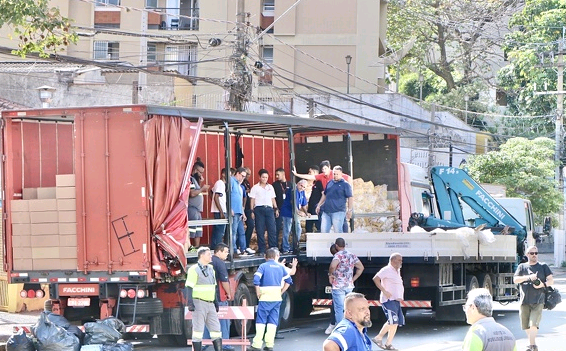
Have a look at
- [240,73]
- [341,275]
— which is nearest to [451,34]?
[240,73]

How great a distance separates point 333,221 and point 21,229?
21.4ft

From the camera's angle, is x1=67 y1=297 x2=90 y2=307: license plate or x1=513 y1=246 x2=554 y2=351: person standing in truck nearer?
x1=67 y1=297 x2=90 y2=307: license plate

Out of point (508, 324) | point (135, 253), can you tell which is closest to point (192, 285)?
point (135, 253)

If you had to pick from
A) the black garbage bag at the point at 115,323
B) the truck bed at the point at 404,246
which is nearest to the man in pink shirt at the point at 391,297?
the truck bed at the point at 404,246

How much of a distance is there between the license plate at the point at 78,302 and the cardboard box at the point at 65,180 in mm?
1727

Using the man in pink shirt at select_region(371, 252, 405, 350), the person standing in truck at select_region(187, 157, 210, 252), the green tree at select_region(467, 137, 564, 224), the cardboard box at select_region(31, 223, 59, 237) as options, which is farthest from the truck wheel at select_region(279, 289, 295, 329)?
the green tree at select_region(467, 137, 564, 224)

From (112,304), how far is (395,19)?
145 ft

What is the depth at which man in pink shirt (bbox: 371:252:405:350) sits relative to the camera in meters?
17.3

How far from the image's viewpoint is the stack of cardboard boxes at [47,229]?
16.5 meters

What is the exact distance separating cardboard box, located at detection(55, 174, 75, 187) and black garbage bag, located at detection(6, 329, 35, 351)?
2792 millimetres

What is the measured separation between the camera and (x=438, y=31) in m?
58.7

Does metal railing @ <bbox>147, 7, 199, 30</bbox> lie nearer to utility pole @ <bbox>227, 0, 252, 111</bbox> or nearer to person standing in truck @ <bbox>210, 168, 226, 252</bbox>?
utility pole @ <bbox>227, 0, 252, 111</bbox>

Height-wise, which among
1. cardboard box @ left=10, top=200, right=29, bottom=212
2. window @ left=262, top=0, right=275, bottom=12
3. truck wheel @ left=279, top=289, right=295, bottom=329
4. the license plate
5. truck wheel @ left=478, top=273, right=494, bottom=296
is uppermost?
window @ left=262, top=0, right=275, bottom=12

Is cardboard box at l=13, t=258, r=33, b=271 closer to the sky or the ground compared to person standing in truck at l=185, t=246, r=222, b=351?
closer to the sky
